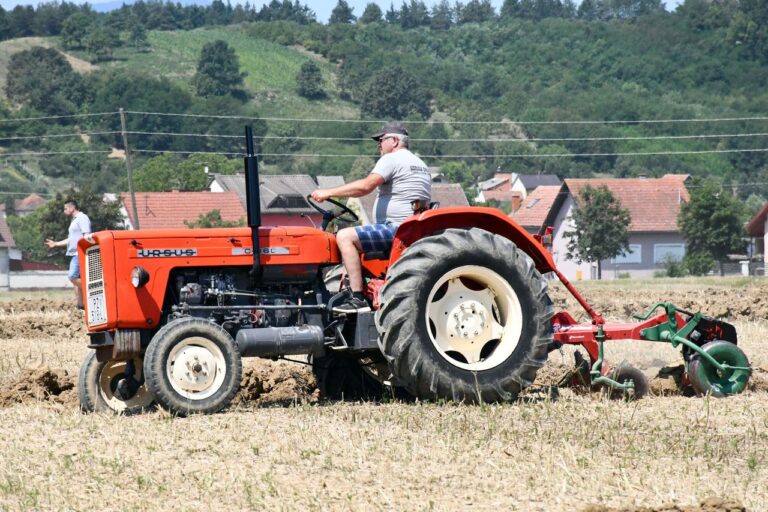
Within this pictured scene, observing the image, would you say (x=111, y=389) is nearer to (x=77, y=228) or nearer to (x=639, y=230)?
(x=77, y=228)

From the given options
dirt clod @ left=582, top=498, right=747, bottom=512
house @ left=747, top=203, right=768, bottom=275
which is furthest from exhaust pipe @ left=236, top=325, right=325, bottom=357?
house @ left=747, top=203, right=768, bottom=275

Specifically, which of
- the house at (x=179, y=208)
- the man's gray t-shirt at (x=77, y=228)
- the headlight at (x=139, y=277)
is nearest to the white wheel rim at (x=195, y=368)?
the headlight at (x=139, y=277)

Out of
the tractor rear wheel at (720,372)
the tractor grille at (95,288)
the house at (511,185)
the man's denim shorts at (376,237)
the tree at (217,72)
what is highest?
the tree at (217,72)

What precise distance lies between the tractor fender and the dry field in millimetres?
1020

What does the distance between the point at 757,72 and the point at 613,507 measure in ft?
607

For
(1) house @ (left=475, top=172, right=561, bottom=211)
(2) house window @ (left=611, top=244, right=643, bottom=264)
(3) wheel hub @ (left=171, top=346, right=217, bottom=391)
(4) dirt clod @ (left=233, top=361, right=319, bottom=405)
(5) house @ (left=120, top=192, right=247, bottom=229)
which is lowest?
(2) house window @ (left=611, top=244, right=643, bottom=264)

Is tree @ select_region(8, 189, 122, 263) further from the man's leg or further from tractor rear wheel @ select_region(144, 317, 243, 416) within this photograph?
tractor rear wheel @ select_region(144, 317, 243, 416)

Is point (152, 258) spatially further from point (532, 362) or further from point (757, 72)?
point (757, 72)

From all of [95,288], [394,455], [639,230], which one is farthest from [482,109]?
[394,455]

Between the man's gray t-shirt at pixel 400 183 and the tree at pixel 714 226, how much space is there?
192 feet

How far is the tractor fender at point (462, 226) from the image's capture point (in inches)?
356

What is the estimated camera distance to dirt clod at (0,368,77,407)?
9.57 metres

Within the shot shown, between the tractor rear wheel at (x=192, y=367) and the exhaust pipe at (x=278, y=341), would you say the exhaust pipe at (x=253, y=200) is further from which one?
the tractor rear wheel at (x=192, y=367)

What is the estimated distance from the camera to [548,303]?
912cm
